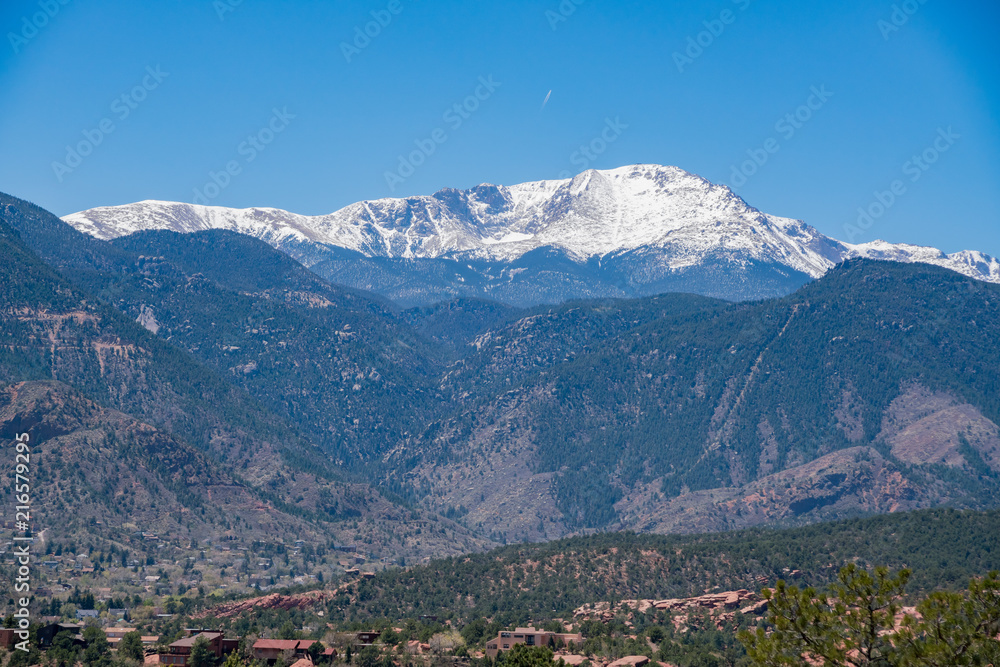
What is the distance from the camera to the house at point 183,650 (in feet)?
434

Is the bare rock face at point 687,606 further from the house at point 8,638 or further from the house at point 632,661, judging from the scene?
the house at point 8,638

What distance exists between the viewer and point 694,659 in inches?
5271

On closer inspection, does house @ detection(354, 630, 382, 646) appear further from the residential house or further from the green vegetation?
Result: the green vegetation

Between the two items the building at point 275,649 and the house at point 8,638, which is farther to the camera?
the building at point 275,649

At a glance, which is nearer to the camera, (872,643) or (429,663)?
(872,643)

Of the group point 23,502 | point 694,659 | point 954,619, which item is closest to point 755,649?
point 954,619

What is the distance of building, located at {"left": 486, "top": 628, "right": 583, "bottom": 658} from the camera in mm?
146100

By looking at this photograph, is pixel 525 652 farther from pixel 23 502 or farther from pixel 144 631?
pixel 144 631

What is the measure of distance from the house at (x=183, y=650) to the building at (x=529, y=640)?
1161 inches

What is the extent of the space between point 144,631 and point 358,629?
39.9 m

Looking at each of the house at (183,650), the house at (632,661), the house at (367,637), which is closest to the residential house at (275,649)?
the house at (183,650)

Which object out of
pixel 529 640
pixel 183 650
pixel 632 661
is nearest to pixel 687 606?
pixel 529 640

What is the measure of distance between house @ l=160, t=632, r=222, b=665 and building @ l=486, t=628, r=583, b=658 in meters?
29.5

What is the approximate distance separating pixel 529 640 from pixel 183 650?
38.4m
